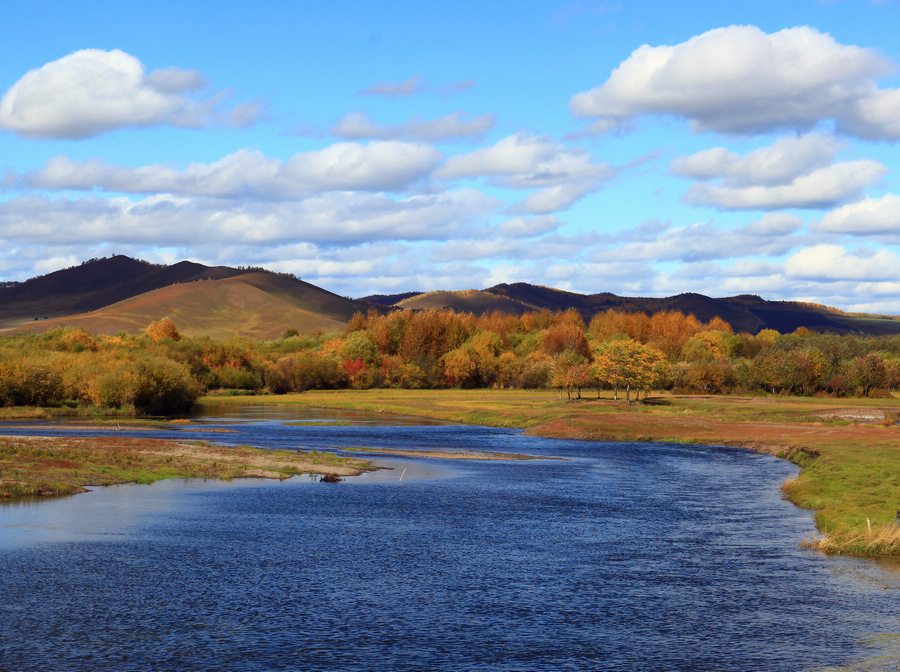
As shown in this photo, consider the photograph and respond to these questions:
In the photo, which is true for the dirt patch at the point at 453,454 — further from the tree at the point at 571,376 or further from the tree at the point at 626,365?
the tree at the point at 571,376

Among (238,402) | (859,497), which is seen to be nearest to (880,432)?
(859,497)

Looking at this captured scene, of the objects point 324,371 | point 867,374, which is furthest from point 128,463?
point 324,371

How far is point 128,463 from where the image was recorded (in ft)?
181

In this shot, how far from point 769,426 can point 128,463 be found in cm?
7085

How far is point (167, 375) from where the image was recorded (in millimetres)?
121562

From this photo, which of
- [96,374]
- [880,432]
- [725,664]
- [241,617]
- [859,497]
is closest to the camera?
[725,664]

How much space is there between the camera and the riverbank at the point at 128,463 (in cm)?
4659

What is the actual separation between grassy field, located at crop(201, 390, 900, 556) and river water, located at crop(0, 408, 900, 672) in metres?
2.63

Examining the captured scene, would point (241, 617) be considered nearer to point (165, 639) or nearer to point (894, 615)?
point (165, 639)

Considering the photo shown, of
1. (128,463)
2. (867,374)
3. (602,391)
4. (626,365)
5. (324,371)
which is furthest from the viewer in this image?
(324,371)

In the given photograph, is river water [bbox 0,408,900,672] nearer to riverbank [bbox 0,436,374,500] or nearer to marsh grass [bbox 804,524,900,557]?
marsh grass [bbox 804,524,900,557]

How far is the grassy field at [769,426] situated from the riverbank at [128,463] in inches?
1221

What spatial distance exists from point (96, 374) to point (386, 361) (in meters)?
89.0

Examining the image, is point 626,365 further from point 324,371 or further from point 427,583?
point 427,583
